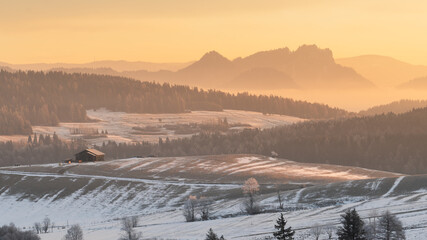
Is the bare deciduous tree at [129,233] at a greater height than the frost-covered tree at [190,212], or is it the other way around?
the frost-covered tree at [190,212]

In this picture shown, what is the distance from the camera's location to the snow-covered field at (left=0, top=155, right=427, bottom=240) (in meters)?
109

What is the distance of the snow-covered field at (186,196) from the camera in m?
109

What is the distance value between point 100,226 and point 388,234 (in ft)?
194

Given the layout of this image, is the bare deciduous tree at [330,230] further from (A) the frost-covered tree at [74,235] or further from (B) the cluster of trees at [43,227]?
(B) the cluster of trees at [43,227]

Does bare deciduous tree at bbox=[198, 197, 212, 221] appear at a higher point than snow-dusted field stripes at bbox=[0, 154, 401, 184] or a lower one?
lower

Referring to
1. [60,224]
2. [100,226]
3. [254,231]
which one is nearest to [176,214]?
[100,226]

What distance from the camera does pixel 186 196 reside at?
513 ft

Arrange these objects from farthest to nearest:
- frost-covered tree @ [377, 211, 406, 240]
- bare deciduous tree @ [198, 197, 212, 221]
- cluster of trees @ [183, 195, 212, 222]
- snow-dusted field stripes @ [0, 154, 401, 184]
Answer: snow-dusted field stripes @ [0, 154, 401, 184] → bare deciduous tree @ [198, 197, 212, 221] → cluster of trees @ [183, 195, 212, 222] → frost-covered tree @ [377, 211, 406, 240]

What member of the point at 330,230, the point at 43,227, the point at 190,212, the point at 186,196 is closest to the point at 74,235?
the point at 190,212

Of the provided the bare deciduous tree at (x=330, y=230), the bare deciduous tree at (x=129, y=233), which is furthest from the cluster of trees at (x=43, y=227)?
the bare deciduous tree at (x=330, y=230)

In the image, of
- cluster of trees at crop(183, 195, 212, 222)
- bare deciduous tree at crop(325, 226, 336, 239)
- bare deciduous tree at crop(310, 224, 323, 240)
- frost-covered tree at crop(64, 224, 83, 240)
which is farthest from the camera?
cluster of trees at crop(183, 195, 212, 222)

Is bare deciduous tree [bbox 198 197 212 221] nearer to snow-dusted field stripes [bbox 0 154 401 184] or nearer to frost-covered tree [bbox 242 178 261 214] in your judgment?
frost-covered tree [bbox 242 178 261 214]

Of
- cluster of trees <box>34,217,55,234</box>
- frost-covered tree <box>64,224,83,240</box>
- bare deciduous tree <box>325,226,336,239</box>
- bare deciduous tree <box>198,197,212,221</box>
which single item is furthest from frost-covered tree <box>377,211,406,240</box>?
cluster of trees <box>34,217,55,234</box>

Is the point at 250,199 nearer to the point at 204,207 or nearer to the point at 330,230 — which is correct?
the point at 204,207
